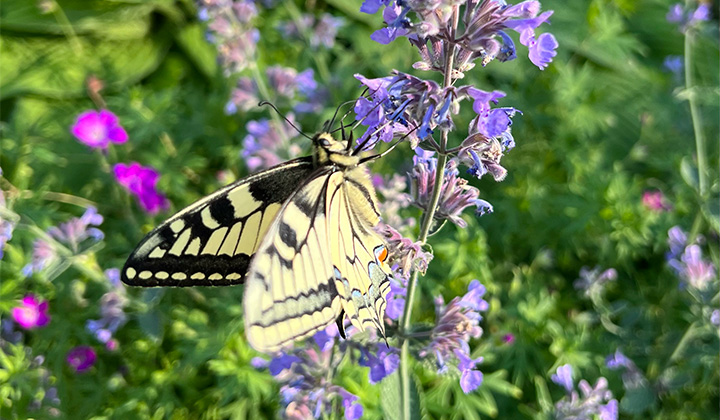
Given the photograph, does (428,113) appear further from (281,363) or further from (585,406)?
(585,406)

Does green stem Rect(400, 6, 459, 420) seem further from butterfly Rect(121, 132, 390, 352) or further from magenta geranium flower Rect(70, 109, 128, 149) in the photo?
magenta geranium flower Rect(70, 109, 128, 149)

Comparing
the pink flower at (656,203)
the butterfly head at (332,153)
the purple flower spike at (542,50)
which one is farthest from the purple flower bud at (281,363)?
the pink flower at (656,203)

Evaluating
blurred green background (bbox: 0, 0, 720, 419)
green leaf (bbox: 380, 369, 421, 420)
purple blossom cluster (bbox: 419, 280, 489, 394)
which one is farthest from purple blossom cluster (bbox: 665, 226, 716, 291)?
green leaf (bbox: 380, 369, 421, 420)

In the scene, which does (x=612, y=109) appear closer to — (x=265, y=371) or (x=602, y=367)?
(x=602, y=367)

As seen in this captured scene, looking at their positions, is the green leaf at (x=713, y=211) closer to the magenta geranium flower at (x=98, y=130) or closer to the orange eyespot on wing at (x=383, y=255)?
the orange eyespot on wing at (x=383, y=255)

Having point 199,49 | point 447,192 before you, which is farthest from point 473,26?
point 199,49

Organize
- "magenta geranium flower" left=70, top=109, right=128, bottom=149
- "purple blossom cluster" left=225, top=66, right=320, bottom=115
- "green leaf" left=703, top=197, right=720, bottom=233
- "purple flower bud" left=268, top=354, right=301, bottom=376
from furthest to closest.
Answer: "magenta geranium flower" left=70, top=109, right=128, bottom=149 → "purple blossom cluster" left=225, top=66, right=320, bottom=115 → "green leaf" left=703, top=197, right=720, bottom=233 → "purple flower bud" left=268, top=354, right=301, bottom=376
